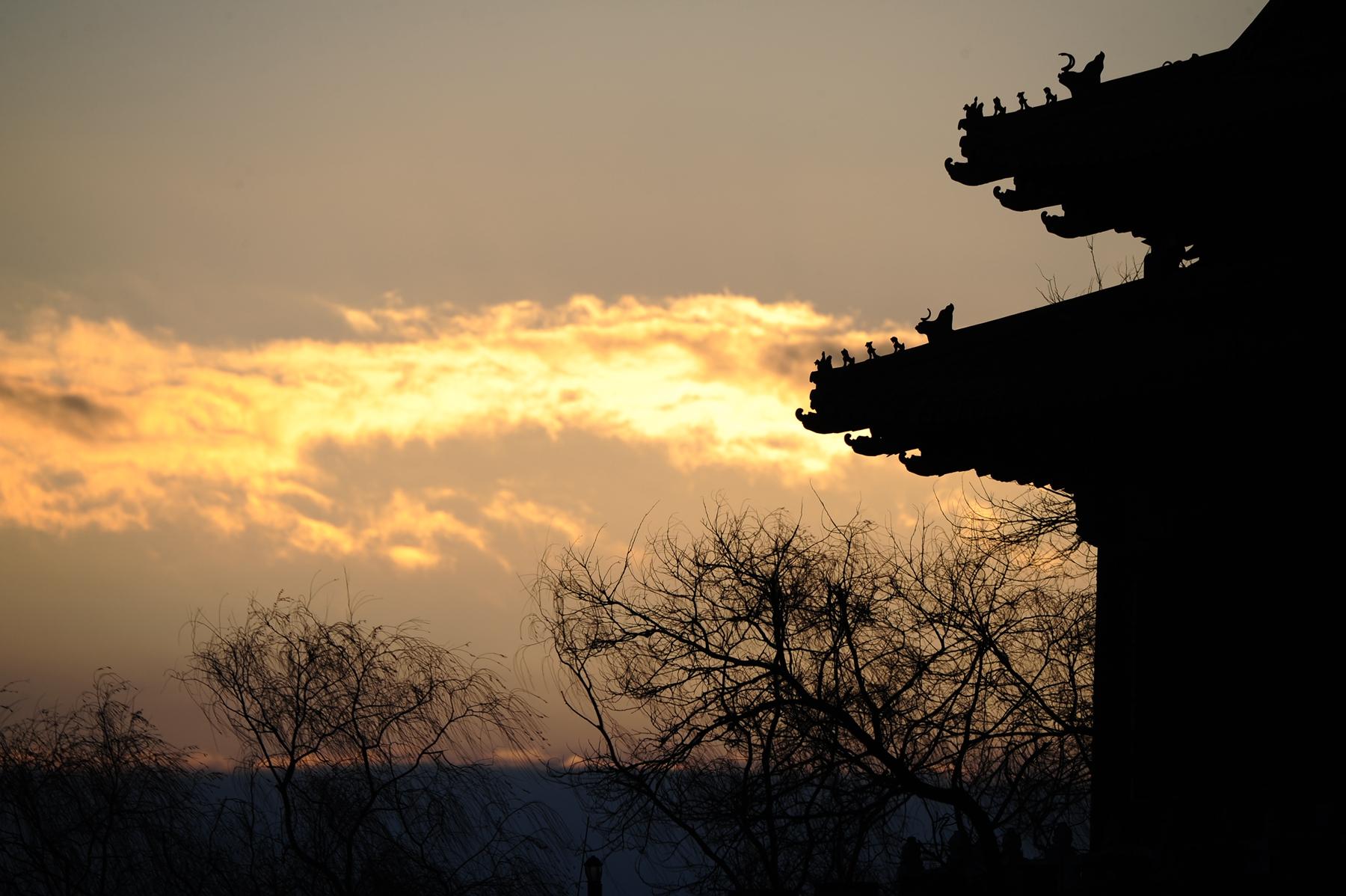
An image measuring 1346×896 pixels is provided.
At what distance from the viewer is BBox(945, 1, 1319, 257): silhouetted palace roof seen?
7.09 metres

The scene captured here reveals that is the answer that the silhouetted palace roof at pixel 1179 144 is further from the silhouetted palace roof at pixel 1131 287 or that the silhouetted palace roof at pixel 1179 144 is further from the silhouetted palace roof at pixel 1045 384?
the silhouetted palace roof at pixel 1045 384

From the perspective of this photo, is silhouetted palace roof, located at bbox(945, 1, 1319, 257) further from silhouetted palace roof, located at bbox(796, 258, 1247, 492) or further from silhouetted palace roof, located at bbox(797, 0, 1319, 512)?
silhouetted palace roof, located at bbox(796, 258, 1247, 492)

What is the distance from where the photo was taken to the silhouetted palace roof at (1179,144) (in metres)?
7.09

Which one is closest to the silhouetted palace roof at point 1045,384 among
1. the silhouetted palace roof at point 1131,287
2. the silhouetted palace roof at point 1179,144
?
the silhouetted palace roof at point 1131,287

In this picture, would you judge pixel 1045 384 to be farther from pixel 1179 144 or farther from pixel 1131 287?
pixel 1179 144

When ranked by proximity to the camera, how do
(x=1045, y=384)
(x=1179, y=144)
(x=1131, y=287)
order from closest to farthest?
(x=1131, y=287)
(x=1045, y=384)
(x=1179, y=144)

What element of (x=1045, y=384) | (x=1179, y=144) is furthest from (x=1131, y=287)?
(x=1179, y=144)

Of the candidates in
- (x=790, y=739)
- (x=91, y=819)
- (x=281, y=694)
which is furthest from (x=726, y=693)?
(x=91, y=819)

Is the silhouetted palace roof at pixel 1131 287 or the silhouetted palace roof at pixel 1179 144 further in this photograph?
the silhouetted palace roof at pixel 1179 144

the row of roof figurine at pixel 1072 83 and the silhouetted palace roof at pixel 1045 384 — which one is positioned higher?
the row of roof figurine at pixel 1072 83

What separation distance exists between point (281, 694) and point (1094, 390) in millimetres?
13196

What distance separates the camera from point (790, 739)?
405 inches

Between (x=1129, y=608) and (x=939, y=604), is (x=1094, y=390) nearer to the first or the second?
(x=1129, y=608)

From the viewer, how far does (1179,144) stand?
24.2ft
